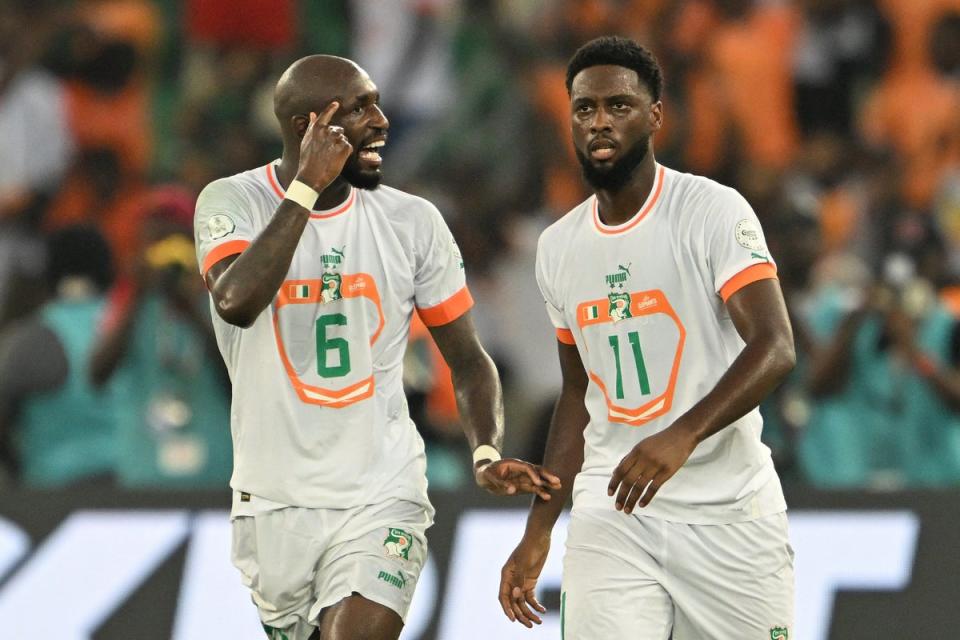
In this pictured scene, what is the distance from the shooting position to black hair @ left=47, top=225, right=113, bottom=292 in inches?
347

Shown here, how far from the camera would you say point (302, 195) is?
522 cm

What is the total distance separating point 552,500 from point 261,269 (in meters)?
1.27

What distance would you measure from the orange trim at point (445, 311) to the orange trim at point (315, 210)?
1.45 feet

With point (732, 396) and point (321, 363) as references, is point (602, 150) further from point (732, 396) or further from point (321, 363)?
point (321, 363)

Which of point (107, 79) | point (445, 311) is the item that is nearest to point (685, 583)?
point (445, 311)

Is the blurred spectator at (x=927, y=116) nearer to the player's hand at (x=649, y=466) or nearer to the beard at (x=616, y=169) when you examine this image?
the beard at (x=616, y=169)

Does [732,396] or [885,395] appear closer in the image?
[732,396]

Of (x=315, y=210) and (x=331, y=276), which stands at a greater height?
(x=315, y=210)

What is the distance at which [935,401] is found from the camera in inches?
349

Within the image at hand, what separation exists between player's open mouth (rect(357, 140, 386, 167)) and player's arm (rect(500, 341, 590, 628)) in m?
0.89

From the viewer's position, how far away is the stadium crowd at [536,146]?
892cm

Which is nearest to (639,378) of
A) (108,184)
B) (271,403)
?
(271,403)

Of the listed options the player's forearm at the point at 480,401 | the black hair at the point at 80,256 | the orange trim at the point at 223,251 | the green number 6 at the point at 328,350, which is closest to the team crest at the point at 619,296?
the player's forearm at the point at 480,401

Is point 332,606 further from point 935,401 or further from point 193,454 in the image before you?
point 935,401
